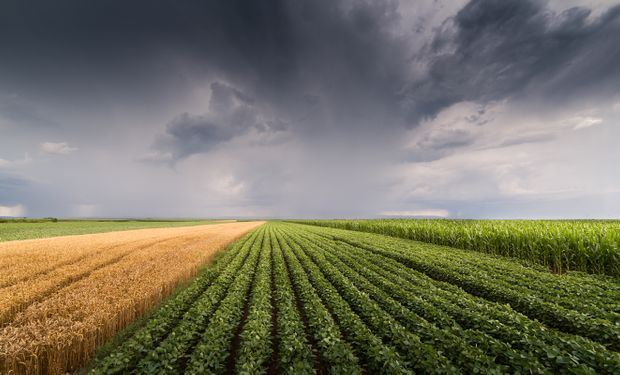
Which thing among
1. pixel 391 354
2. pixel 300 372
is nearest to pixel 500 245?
pixel 391 354

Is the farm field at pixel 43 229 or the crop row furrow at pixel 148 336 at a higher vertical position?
the farm field at pixel 43 229

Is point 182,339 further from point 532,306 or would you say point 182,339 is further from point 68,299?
point 532,306

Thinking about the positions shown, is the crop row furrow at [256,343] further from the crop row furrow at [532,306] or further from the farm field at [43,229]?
the farm field at [43,229]

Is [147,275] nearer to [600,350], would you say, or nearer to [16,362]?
[16,362]

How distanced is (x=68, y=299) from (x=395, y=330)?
36.9 ft

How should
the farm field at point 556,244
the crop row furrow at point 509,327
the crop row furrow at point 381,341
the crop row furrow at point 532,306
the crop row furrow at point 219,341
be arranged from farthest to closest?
the farm field at point 556,244
the crop row furrow at point 532,306
the crop row furrow at point 219,341
the crop row furrow at point 381,341
the crop row furrow at point 509,327

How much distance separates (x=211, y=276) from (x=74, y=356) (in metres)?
6.79

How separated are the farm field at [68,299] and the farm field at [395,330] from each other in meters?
0.91

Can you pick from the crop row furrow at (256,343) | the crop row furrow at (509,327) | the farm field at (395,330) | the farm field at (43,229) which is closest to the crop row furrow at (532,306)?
the farm field at (395,330)

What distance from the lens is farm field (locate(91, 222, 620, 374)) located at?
495cm

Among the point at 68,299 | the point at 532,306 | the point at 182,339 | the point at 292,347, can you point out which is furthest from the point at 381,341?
the point at 68,299

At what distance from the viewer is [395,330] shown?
612 cm

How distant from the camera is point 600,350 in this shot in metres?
4.92

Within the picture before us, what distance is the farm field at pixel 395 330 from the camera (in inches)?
195
